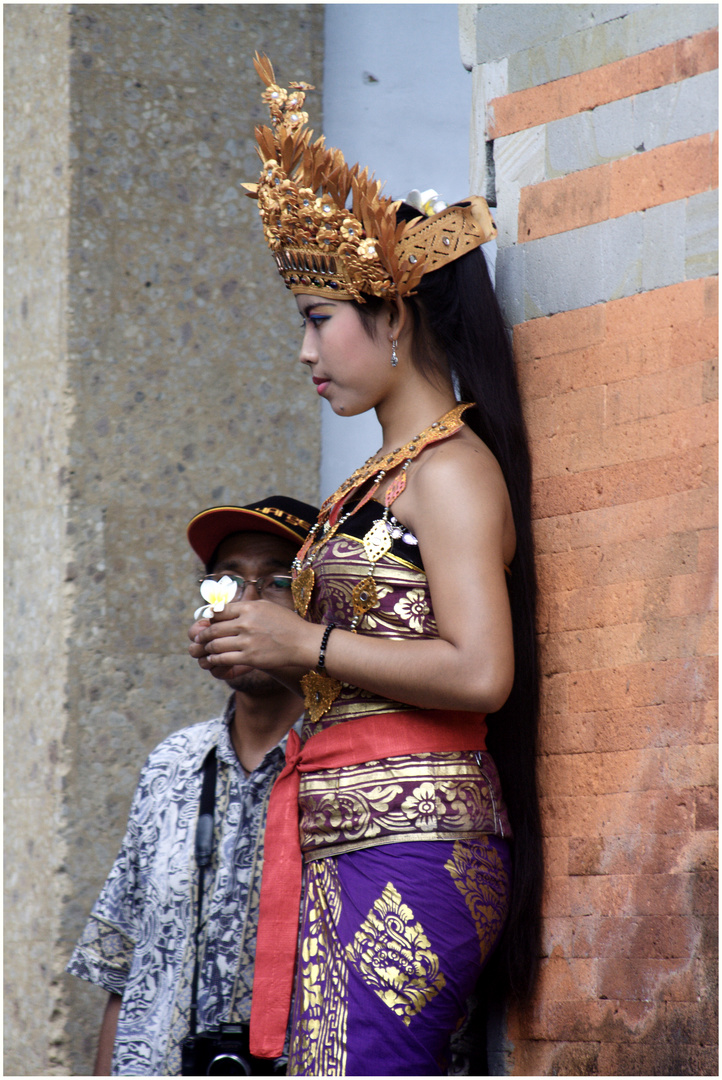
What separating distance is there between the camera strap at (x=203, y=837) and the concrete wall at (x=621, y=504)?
644 millimetres

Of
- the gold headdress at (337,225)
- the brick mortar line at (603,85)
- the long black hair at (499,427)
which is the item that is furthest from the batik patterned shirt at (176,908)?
the brick mortar line at (603,85)

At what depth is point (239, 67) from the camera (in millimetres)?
4113

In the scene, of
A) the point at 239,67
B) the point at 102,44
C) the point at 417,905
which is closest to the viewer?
the point at 417,905

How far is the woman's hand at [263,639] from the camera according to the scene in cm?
239

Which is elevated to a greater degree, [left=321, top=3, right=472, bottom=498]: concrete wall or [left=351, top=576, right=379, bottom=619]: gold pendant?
[left=321, top=3, right=472, bottom=498]: concrete wall

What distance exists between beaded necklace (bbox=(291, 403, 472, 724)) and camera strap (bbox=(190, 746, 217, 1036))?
555 mm

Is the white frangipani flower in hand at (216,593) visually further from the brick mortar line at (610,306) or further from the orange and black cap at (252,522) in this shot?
the brick mortar line at (610,306)

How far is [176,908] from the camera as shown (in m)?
2.91

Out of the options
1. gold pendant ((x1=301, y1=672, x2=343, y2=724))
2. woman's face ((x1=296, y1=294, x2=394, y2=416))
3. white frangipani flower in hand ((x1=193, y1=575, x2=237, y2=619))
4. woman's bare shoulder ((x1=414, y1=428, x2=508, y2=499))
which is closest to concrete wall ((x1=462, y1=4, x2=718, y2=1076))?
woman's bare shoulder ((x1=414, y1=428, x2=508, y2=499))

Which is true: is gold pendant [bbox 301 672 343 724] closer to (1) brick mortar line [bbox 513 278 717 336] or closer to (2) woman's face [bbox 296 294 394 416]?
(2) woman's face [bbox 296 294 394 416]

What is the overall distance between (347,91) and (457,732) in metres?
2.42

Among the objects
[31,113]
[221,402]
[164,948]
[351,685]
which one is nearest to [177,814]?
[164,948]

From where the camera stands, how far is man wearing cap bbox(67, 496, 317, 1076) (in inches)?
111

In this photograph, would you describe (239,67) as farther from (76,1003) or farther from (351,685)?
(76,1003)
